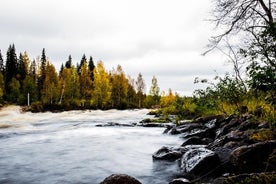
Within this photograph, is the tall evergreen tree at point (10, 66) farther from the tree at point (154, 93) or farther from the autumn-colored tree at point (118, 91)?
the tree at point (154, 93)

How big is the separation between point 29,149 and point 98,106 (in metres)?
44.7

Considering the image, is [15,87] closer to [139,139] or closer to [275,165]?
[139,139]

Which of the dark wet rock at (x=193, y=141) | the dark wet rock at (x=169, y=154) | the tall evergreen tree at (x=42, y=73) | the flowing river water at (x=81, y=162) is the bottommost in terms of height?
the flowing river water at (x=81, y=162)

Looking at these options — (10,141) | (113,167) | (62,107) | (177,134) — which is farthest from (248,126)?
(62,107)

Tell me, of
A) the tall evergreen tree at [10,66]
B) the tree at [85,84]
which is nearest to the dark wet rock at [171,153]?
the tree at [85,84]

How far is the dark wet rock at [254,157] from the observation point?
5.18 metres

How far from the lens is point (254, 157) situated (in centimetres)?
527

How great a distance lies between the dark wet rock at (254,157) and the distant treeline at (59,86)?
135 feet

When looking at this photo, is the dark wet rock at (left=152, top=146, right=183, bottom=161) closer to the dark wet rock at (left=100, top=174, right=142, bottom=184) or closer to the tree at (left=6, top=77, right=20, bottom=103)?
the dark wet rock at (left=100, top=174, right=142, bottom=184)

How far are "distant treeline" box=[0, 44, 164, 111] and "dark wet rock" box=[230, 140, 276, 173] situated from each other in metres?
41.2

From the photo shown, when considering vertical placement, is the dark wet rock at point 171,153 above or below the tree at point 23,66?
below

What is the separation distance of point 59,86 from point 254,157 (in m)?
54.1

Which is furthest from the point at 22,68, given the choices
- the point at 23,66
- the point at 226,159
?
the point at 226,159

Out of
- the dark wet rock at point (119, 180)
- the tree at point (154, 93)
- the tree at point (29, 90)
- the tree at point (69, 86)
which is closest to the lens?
the dark wet rock at point (119, 180)
